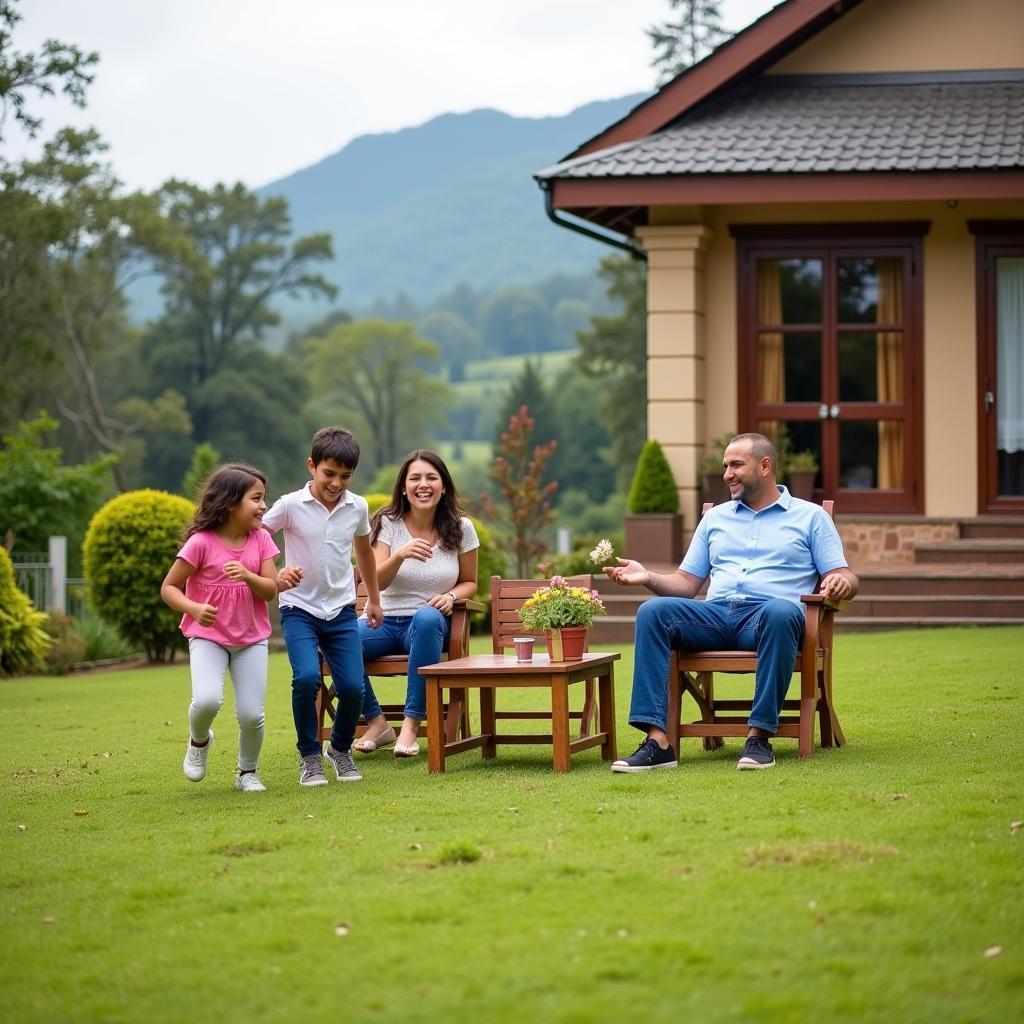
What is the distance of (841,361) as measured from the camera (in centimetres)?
1580

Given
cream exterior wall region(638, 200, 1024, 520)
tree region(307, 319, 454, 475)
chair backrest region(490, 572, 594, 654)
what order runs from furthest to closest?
tree region(307, 319, 454, 475) < cream exterior wall region(638, 200, 1024, 520) < chair backrest region(490, 572, 594, 654)

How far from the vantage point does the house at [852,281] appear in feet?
50.0

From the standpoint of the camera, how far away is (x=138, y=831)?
6395 mm

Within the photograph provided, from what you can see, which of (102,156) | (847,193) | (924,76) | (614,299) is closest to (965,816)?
(847,193)

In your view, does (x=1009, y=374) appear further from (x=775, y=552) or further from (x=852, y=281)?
(x=775, y=552)

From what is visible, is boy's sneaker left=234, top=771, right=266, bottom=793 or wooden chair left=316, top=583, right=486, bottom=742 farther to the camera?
wooden chair left=316, top=583, right=486, bottom=742

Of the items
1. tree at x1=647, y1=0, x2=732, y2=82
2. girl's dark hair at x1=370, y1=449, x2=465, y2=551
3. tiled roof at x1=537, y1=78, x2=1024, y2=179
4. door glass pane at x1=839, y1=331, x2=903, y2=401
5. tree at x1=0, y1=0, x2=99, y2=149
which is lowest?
girl's dark hair at x1=370, y1=449, x2=465, y2=551

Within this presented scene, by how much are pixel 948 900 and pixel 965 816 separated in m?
1.22

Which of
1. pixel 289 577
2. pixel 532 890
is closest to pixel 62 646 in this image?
pixel 289 577

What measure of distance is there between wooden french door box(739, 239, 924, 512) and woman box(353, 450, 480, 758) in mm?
7968

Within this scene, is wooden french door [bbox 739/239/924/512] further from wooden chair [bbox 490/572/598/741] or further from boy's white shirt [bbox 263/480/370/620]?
boy's white shirt [bbox 263/480/370/620]

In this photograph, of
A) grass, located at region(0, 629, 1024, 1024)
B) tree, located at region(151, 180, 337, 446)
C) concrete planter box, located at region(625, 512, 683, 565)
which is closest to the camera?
grass, located at region(0, 629, 1024, 1024)

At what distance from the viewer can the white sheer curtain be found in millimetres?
15453

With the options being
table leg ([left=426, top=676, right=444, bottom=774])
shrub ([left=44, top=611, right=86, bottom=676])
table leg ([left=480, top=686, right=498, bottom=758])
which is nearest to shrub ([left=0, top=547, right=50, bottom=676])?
shrub ([left=44, top=611, right=86, bottom=676])
